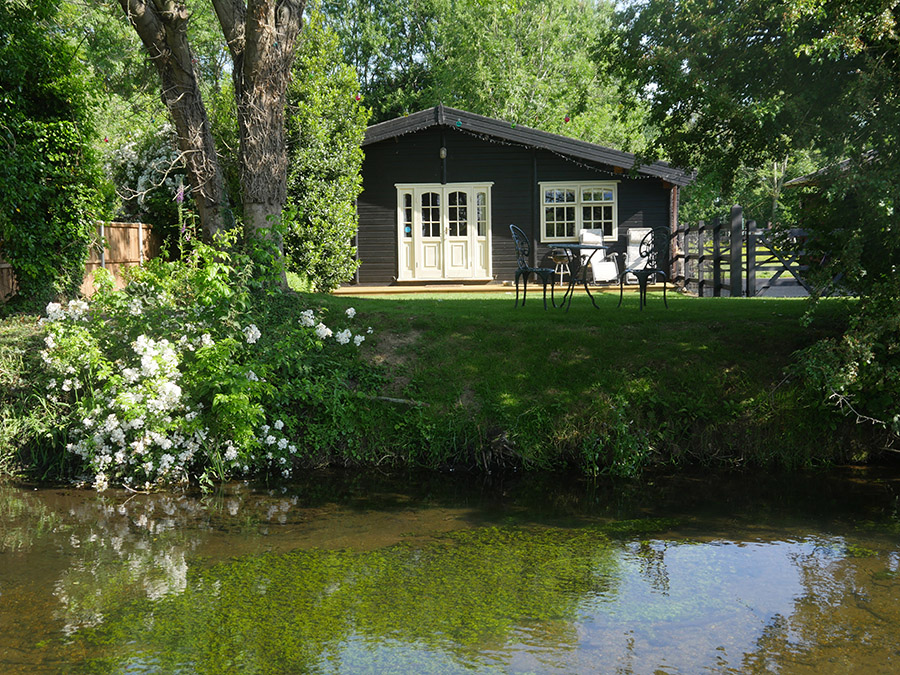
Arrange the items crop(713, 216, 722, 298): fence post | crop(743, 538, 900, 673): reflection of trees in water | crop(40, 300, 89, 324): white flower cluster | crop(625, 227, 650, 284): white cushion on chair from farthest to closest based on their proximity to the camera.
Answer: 1. crop(625, 227, 650, 284): white cushion on chair
2. crop(713, 216, 722, 298): fence post
3. crop(40, 300, 89, 324): white flower cluster
4. crop(743, 538, 900, 673): reflection of trees in water

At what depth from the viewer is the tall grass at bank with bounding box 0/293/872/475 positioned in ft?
22.5

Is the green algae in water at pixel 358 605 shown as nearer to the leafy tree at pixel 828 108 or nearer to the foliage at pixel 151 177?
the leafy tree at pixel 828 108

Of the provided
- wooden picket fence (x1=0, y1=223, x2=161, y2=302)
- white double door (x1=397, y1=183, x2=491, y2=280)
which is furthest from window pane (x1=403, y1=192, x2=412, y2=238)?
wooden picket fence (x1=0, y1=223, x2=161, y2=302)

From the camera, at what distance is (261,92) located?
8852mm

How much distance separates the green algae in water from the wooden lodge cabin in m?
12.2

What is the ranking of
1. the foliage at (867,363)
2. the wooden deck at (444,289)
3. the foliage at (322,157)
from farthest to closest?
1. the wooden deck at (444,289)
2. the foliage at (322,157)
3. the foliage at (867,363)

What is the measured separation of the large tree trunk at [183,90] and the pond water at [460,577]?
163 inches

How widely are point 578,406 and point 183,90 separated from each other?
18.2ft

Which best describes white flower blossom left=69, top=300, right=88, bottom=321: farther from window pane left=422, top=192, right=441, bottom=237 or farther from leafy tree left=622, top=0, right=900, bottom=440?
window pane left=422, top=192, right=441, bottom=237

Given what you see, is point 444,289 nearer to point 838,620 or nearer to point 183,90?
point 183,90

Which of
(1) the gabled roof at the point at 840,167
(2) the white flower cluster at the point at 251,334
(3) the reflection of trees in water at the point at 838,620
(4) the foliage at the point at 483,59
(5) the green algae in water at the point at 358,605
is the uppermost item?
(4) the foliage at the point at 483,59

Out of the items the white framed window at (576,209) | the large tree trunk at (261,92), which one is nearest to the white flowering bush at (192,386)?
the large tree trunk at (261,92)

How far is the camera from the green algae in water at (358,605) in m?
3.74

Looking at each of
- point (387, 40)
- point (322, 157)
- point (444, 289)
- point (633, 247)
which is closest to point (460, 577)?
point (322, 157)
